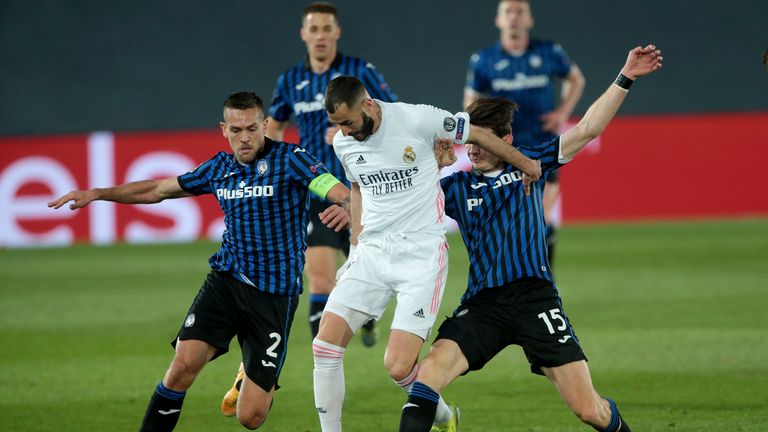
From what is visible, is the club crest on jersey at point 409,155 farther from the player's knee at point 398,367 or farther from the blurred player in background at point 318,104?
the blurred player in background at point 318,104

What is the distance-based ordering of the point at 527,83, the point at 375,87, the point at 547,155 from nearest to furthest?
the point at 547,155, the point at 375,87, the point at 527,83

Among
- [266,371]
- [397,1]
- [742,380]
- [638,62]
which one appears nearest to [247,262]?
[266,371]

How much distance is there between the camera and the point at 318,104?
796cm

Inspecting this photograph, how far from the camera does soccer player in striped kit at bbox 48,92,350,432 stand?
5.73 metres

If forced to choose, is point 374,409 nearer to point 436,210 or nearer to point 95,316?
point 436,210

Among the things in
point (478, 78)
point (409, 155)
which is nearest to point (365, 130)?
point (409, 155)

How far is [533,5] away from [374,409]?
11705mm

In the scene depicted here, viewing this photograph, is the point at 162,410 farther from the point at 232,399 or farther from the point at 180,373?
the point at 232,399

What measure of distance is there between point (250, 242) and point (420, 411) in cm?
135

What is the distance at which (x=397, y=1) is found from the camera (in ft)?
57.4

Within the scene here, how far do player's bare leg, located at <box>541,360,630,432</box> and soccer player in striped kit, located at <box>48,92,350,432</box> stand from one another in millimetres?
1440

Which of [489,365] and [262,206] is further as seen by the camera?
[489,365]

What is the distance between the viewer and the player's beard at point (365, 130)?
545 centimetres

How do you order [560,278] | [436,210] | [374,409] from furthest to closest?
[560,278], [374,409], [436,210]
